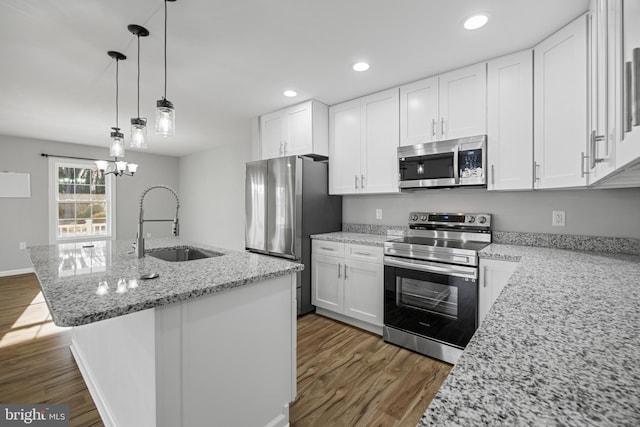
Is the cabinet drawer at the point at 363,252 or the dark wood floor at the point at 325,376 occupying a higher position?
the cabinet drawer at the point at 363,252

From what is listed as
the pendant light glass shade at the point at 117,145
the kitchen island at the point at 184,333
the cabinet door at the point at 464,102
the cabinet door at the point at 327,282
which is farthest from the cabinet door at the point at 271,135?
the kitchen island at the point at 184,333

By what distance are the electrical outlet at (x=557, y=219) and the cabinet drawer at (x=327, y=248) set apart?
5.94 feet

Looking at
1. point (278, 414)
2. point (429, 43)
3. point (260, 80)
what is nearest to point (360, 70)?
point (429, 43)

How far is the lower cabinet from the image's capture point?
284 centimetres

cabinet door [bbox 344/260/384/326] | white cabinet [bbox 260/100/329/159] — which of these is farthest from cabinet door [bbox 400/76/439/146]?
cabinet door [bbox 344/260/384/326]

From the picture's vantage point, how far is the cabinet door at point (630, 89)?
20.8 inches

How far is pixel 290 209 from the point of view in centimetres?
321

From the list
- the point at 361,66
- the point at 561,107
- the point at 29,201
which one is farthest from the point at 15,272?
the point at 561,107

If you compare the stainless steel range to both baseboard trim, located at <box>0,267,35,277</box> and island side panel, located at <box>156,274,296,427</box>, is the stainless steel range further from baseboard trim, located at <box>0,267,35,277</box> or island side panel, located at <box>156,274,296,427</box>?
baseboard trim, located at <box>0,267,35,277</box>

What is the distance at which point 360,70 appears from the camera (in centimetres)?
262

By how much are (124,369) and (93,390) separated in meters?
0.86

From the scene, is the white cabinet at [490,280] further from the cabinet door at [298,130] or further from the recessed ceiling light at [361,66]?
the cabinet door at [298,130]

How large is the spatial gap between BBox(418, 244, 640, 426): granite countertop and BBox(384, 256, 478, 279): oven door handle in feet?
3.43

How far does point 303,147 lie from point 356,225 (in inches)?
44.4
